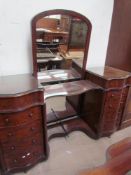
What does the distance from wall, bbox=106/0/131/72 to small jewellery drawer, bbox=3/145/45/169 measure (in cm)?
154

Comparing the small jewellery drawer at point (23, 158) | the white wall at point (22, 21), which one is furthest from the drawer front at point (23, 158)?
the white wall at point (22, 21)

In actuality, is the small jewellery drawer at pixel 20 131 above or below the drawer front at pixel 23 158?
above

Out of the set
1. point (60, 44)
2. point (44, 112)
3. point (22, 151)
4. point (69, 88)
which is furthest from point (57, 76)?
point (22, 151)

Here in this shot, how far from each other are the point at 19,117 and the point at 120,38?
1644mm

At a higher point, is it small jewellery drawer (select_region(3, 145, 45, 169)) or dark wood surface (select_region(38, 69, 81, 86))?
dark wood surface (select_region(38, 69, 81, 86))

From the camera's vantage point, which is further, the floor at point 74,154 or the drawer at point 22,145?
the floor at point 74,154

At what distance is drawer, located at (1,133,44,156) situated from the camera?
4.66 feet

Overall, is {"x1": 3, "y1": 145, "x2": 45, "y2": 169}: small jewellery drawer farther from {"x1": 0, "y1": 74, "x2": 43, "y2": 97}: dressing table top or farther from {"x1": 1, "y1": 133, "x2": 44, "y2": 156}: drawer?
{"x1": 0, "y1": 74, "x2": 43, "y2": 97}: dressing table top

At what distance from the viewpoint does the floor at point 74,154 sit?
166 cm

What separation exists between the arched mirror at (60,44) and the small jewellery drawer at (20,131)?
0.56 m

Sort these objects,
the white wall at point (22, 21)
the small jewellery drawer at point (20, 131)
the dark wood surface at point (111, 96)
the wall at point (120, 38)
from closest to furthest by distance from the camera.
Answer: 1. the small jewellery drawer at point (20, 131)
2. the white wall at point (22, 21)
3. the dark wood surface at point (111, 96)
4. the wall at point (120, 38)

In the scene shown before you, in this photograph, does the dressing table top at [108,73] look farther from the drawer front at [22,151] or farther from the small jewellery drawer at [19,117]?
the drawer front at [22,151]

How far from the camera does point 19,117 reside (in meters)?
1.35

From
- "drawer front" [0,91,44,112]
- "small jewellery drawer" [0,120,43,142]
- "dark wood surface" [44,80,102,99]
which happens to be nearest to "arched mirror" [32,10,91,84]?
"dark wood surface" [44,80,102,99]
